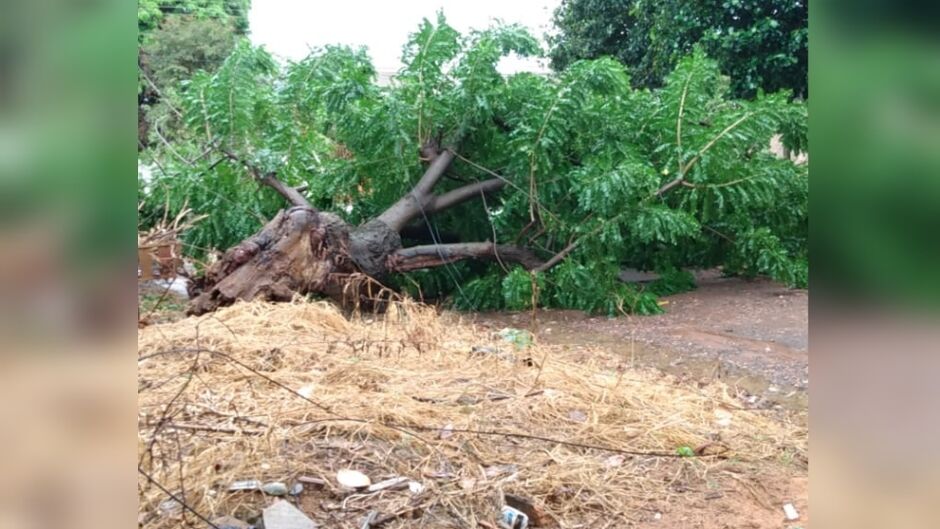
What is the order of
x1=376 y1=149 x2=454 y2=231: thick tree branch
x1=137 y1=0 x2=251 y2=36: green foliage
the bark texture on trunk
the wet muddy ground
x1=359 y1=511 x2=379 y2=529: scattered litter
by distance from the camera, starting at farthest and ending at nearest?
x1=137 y1=0 x2=251 y2=36: green foliage
x1=376 y1=149 x2=454 y2=231: thick tree branch
the bark texture on trunk
the wet muddy ground
x1=359 y1=511 x2=379 y2=529: scattered litter

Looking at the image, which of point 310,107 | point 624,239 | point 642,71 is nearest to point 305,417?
point 624,239

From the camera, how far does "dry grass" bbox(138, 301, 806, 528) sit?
2531 mm

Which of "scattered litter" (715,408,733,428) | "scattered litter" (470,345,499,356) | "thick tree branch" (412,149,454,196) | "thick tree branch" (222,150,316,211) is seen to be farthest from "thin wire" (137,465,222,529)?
"thick tree branch" (412,149,454,196)

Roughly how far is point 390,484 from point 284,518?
0.46 meters

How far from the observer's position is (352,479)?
265 cm

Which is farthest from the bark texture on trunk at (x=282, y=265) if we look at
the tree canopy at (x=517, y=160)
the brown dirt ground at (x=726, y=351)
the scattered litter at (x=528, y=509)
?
the scattered litter at (x=528, y=509)

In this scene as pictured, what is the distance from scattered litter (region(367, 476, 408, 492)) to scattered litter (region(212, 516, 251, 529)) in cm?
48

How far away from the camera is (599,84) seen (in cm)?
688

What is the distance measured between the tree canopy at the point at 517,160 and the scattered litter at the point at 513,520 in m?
3.92

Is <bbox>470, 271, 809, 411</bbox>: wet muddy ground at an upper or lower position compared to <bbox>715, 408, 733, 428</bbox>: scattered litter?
upper

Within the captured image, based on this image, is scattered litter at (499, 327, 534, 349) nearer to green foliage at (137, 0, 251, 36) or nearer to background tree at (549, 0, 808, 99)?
background tree at (549, 0, 808, 99)

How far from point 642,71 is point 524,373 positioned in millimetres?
10465
